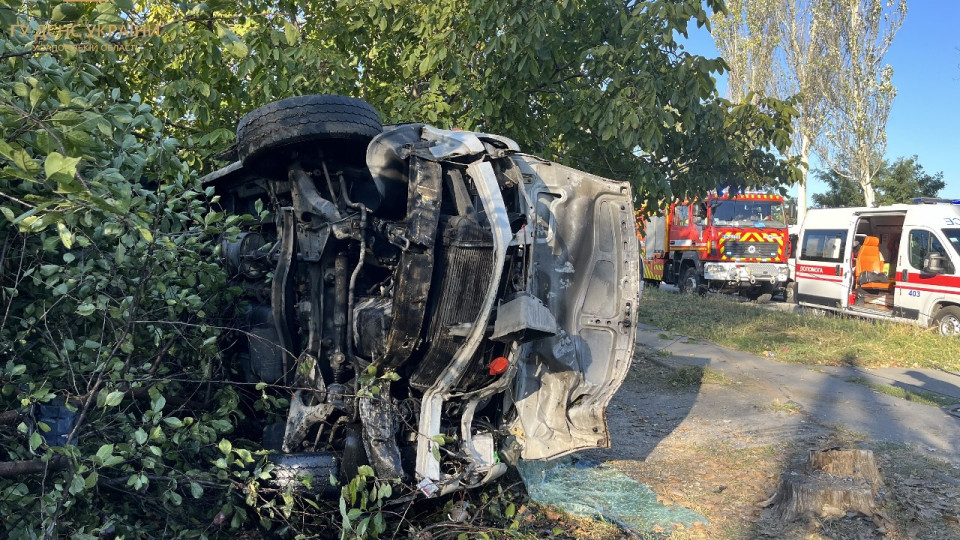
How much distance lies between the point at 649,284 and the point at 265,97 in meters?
17.5

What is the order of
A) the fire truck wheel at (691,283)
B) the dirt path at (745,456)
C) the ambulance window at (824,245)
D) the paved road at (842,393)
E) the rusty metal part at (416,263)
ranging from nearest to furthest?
the rusty metal part at (416,263) → the dirt path at (745,456) → the paved road at (842,393) → the ambulance window at (824,245) → the fire truck wheel at (691,283)

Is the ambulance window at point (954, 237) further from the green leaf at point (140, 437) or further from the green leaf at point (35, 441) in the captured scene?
the green leaf at point (35, 441)

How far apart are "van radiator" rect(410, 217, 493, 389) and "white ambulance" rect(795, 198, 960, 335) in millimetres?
9864

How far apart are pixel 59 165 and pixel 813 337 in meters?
11.0

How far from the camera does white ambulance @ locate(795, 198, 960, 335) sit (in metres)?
11.2

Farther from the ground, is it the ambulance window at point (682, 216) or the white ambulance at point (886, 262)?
the ambulance window at point (682, 216)

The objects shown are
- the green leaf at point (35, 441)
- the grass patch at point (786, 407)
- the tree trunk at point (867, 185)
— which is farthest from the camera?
the tree trunk at point (867, 185)

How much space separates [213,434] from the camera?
3.67 meters

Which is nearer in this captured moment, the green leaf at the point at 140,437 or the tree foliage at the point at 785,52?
the green leaf at the point at 140,437

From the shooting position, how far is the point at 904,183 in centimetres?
3078

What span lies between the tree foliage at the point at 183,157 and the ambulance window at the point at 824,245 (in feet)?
20.6

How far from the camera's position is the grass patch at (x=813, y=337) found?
9617mm

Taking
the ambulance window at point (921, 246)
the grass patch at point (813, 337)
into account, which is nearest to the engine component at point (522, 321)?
the grass patch at point (813, 337)

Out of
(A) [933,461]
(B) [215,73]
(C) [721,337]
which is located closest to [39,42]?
(B) [215,73]
